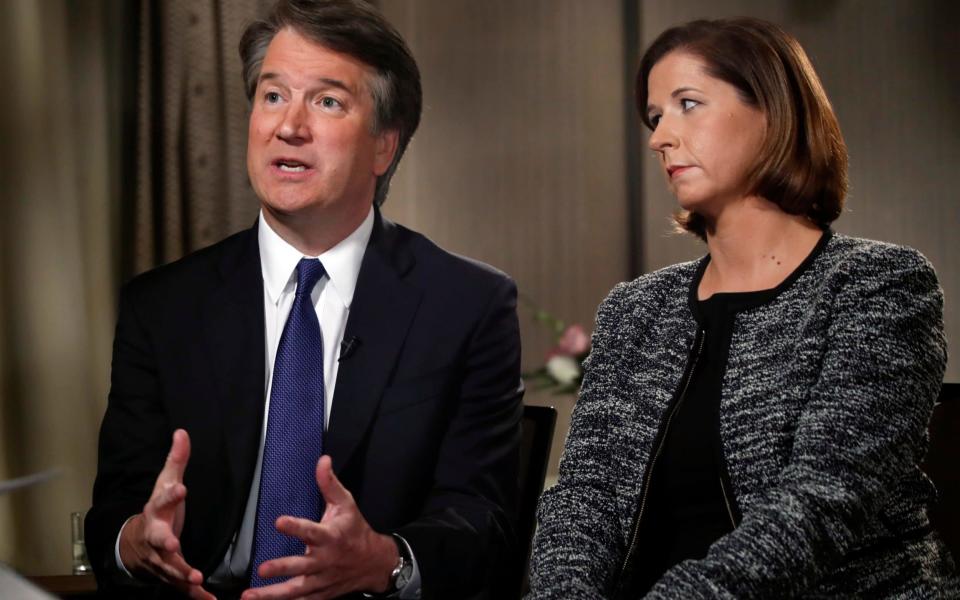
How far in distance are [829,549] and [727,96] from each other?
668mm

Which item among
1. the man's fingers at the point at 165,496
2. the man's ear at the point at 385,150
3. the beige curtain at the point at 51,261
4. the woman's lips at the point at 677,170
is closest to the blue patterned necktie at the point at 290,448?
the man's fingers at the point at 165,496

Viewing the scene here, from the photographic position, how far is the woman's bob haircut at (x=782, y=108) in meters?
1.58

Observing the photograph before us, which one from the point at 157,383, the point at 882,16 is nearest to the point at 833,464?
the point at 157,383

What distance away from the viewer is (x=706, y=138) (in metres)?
1.58

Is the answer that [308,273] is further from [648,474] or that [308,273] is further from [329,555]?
[648,474]

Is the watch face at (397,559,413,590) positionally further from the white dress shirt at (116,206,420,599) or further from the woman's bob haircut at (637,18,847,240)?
the woman's bob haircut at (637,18,847,240)

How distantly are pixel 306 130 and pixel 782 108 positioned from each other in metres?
0.74

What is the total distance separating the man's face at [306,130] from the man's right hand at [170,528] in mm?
463

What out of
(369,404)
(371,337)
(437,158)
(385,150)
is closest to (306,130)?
(385,150)

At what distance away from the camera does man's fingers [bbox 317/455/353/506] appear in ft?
4.58

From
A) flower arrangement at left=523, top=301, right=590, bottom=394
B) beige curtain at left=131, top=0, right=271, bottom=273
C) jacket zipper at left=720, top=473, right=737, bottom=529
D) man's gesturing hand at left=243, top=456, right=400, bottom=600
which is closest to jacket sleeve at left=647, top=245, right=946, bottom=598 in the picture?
jacket zipper at left=720, top=473, right=737, bottom=529

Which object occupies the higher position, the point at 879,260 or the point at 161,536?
the point at 879,260

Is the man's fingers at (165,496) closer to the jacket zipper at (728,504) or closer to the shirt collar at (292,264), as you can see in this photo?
the shirt collar at (292,264)

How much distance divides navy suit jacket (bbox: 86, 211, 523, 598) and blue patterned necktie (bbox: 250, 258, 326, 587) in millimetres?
28
